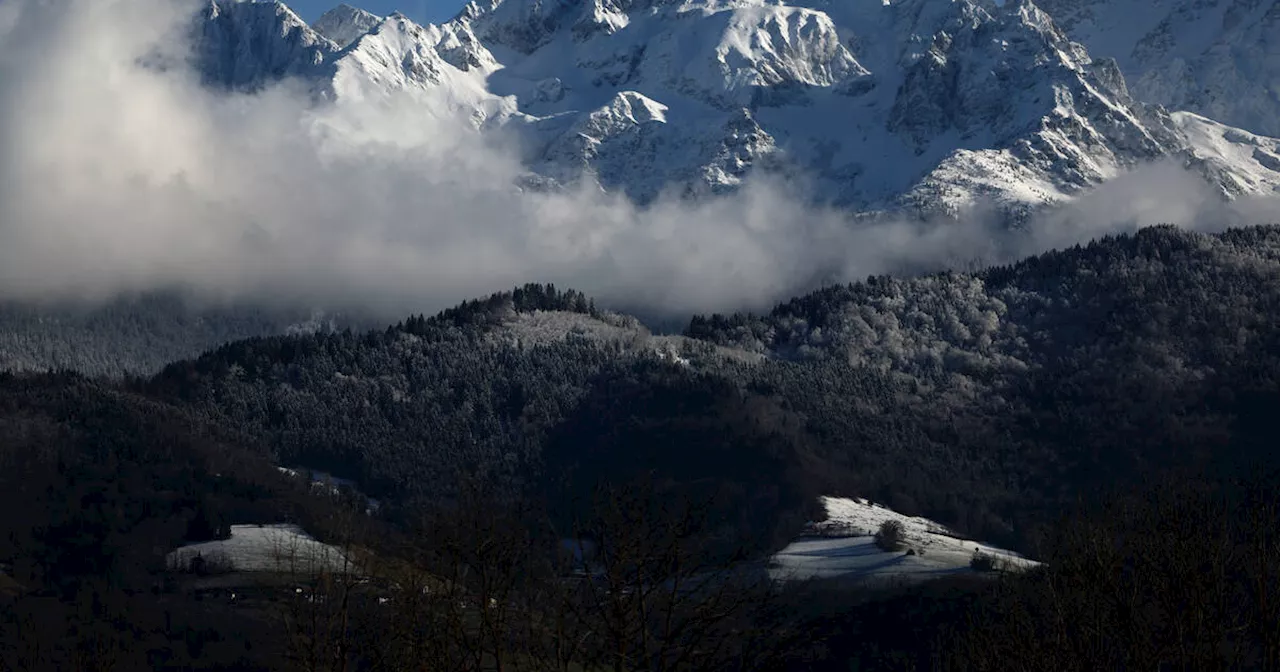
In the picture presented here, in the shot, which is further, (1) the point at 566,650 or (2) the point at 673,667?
(1) the point at 566,650

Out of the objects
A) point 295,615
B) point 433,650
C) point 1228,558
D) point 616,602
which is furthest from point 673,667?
point 1228,558

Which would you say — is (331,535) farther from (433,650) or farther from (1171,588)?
(1171,588)

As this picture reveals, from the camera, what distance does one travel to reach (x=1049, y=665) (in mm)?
84938

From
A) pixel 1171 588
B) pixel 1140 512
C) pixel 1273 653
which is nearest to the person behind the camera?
pixel 1273 653

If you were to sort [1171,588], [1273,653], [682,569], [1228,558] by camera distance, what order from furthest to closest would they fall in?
[1228,558], [1171,588], [1273,653], [682,569]

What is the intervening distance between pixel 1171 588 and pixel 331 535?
36.0 m

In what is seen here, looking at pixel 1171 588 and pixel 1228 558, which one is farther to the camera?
pixel 1228 558

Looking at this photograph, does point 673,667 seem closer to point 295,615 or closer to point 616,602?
point 616,602

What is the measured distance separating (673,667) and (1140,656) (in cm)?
2456

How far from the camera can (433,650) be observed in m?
72.3

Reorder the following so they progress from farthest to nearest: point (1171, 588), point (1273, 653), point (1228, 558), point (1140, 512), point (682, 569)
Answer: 1. point (1140, 512)
2. point (1228, 558)
3. point (1171, 588)
4. point (1273, 653)
5. point (682, 569)

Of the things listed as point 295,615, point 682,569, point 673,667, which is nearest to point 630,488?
point 682,569

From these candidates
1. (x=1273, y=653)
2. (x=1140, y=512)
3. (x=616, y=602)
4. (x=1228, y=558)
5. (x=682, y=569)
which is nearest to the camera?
(x=616, y=602)

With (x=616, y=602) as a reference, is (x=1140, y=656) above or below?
below
